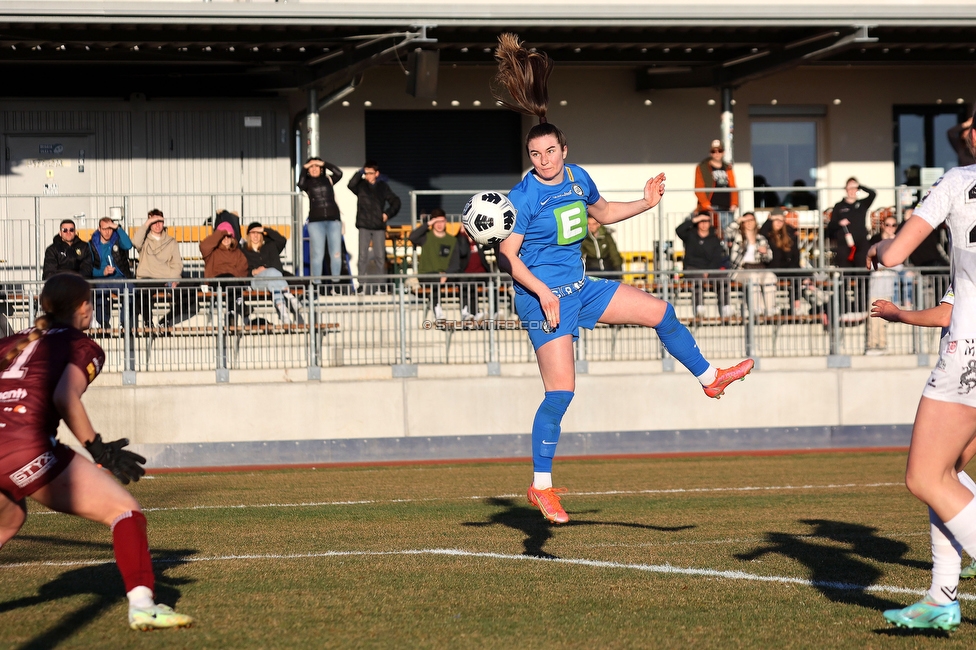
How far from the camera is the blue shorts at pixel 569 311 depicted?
7402 mm

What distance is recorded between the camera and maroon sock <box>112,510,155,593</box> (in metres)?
5.13

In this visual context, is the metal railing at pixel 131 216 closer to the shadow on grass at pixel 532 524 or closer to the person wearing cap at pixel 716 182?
the person wearing cap at pixel 716 182

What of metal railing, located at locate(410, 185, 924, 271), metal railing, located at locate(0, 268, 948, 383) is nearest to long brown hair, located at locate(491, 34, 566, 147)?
metal railing, located at locate(0, 268, 948, 383)

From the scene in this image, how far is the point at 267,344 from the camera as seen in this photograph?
52.7ft

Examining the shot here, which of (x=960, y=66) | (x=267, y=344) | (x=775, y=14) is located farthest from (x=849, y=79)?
(x=267, y=344)

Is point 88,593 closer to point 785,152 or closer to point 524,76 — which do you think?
point 524,76

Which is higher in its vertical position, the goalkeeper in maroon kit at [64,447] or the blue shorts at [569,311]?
the blue shorts at [569,311]

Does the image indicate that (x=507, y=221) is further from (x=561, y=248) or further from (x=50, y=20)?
(x=50, y=20)

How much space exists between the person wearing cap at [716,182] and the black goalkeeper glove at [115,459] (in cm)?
1627

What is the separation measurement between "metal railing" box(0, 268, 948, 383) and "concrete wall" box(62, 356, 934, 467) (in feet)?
0.81

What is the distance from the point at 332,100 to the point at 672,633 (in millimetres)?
17746

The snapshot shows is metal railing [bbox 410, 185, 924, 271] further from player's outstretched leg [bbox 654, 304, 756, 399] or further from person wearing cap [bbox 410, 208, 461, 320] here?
player's outstretched leg [bbox 654, 304, 756, 399]

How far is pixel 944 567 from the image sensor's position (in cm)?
495

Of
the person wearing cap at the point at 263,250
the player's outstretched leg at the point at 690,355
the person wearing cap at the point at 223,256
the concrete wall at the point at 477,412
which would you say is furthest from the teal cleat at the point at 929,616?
the person wearing cap at the point at 223,256
